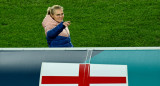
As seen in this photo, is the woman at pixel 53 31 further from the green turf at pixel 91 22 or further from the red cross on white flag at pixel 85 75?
the green turf at pixel 91 22

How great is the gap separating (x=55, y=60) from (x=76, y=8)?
9.33 metres

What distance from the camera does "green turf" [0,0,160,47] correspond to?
11.0 metres

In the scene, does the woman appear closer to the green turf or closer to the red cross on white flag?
the red cross on white flag

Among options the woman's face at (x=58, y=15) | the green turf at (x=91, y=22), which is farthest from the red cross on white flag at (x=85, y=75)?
the green turf at (x=91, y=22)

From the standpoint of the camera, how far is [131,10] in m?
13.3

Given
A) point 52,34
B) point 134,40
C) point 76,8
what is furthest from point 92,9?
point 52,34

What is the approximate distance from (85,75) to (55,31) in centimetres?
174

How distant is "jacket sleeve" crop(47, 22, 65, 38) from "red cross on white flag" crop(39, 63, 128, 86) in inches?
60.3

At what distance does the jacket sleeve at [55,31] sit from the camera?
585 cm

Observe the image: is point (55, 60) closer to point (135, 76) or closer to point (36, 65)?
point (36, 65)

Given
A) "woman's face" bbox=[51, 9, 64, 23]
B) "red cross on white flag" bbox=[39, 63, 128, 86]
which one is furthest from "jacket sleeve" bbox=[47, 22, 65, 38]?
"red cross on white flag" bbox=[39, 63, 128, 86]

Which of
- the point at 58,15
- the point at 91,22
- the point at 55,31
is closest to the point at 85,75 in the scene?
the point at 55,31

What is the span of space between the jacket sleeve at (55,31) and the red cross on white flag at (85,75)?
1.53 meters

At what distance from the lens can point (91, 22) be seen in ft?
41.0
